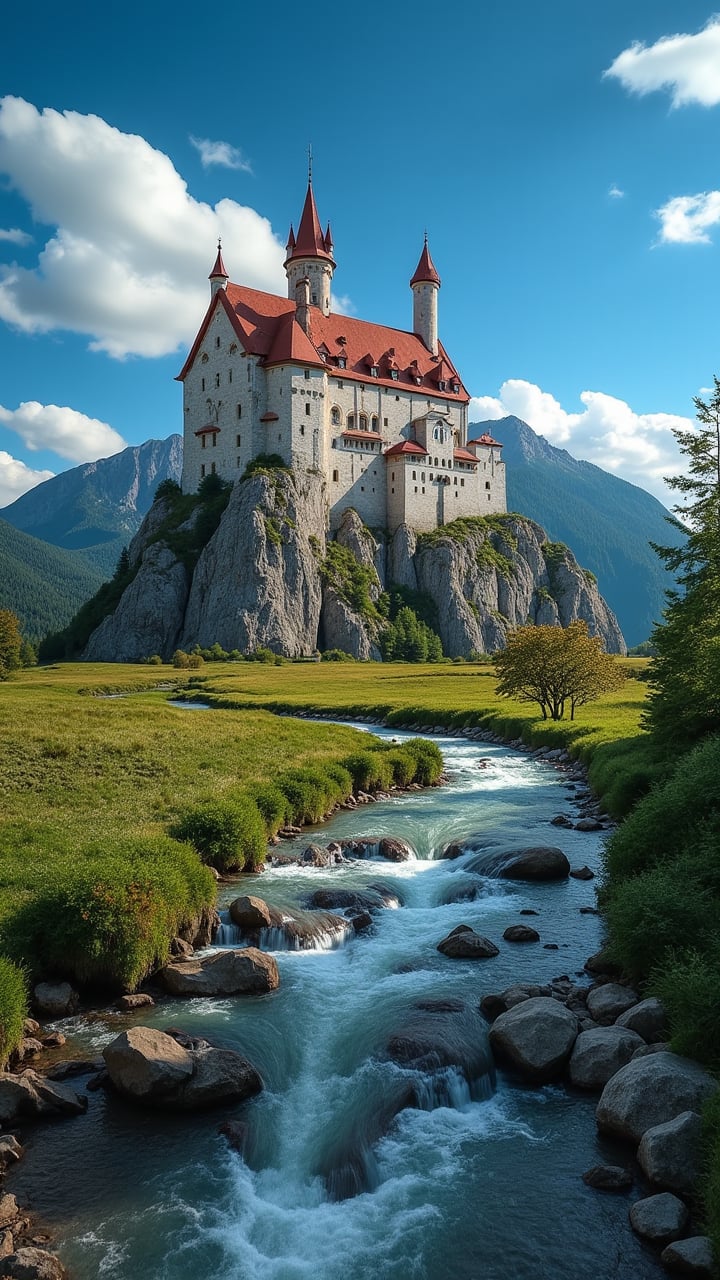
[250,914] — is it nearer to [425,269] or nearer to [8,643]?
[8,643]

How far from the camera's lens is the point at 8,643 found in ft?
303

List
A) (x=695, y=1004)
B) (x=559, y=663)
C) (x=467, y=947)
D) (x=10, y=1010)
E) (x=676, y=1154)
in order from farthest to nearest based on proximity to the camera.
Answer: (x=559, y=663) → (x=467, y=947) → (x=10, y=1010) → (x=695, y=1004) → (x=676, y=1154)

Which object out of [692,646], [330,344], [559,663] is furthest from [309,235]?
[692,646]

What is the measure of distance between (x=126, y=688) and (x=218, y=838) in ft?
202

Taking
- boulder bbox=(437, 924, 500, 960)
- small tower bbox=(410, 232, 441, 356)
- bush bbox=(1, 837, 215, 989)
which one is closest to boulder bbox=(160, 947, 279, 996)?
bush bbox=(1, 837, 215, 989)

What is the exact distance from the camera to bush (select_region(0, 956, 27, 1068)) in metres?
13.9

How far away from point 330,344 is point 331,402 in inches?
437

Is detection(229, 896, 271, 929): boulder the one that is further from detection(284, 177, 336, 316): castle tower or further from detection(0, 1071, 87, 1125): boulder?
detection(284, 177, 336, 316): castle tower

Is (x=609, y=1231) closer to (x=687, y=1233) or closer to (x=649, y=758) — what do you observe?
(x=687, y=1233)

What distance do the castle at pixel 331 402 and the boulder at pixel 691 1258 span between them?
123m

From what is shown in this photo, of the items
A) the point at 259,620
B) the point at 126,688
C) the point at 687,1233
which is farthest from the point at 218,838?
the point at 259,620

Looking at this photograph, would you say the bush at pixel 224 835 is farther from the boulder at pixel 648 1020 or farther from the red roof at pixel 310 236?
the red roof at pixel 310 236

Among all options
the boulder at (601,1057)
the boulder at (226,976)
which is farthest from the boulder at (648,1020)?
the boulder at (226,976)

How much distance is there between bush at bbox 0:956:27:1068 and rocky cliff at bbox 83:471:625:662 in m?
103
